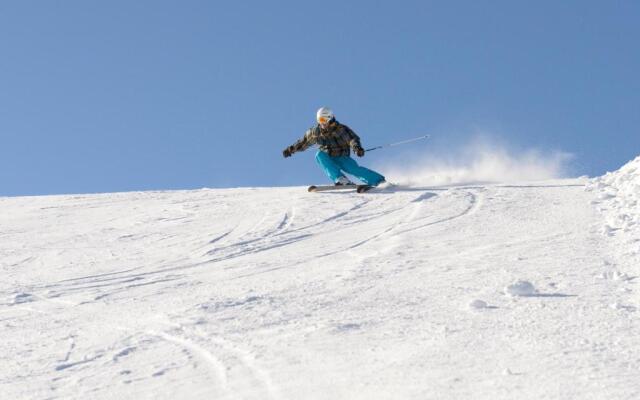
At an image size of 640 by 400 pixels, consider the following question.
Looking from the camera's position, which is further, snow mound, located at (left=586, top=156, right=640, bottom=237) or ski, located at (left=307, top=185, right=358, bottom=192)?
ski, located at (left=307, top=185, right=358, bottom=192)

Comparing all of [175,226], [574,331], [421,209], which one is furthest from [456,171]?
[574,331]

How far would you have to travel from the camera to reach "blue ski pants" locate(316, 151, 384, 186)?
1410 centimetres

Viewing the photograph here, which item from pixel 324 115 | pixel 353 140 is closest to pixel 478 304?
pixel 353 140

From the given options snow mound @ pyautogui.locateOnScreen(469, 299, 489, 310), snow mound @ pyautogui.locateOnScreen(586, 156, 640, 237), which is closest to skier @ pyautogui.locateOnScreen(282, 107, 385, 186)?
snow mound @ pyautogui.locateOnScreen(586, 156, 640, 237)

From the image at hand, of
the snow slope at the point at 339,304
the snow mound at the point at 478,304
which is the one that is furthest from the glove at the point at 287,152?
the snow mound at the point at 478,304

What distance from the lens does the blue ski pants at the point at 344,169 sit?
14.1 metres

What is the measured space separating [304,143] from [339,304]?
8.28 meters

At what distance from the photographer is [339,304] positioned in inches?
269

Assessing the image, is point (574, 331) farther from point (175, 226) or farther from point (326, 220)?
point (175, 226)

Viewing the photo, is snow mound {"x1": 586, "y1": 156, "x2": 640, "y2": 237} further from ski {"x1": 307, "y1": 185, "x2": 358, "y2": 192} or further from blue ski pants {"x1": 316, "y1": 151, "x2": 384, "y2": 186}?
ski {"x1": 307, "y1": 185, "x2": 358, "y2": 192}

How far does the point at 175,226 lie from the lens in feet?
39.5

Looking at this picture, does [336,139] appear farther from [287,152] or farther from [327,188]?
[287,152]

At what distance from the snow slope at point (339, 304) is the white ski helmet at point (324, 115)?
2.50 m

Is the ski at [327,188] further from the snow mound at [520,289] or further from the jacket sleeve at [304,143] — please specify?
the snow mound at [520,289]
